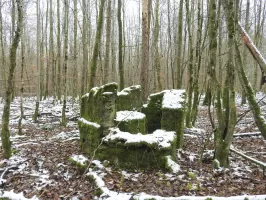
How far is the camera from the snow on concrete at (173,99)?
6.69 m

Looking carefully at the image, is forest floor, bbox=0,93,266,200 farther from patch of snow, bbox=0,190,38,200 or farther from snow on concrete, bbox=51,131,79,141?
snow on concrete, bbox=51,131,79,141

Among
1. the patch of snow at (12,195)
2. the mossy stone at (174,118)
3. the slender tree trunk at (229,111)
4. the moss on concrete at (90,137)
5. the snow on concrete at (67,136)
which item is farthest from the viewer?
the snow on concrete at (67,136)

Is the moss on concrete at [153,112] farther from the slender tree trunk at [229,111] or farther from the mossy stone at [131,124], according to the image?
the slender tree trunk at [229,111]

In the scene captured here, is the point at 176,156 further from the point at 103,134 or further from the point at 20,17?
the point at 20,17

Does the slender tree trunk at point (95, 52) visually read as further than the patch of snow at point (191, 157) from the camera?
Yes

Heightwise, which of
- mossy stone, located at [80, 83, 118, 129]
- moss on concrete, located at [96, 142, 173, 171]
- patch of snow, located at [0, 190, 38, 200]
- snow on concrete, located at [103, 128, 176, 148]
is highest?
mossy stone, located at [80, 83, 118, 129]

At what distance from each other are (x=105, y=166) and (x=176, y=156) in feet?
6.18

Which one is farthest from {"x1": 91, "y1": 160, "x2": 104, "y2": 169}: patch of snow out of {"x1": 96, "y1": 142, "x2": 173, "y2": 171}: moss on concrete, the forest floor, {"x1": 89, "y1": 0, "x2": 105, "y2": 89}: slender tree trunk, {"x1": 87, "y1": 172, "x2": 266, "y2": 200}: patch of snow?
{"x1": 89, "y1": 0, "x2": 105, "y2": 89}: slender tree trunk

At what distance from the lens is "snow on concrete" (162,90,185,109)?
669 cm

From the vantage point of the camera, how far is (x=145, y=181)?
477 centimetres

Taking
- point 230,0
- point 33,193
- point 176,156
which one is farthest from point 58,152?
point 230,0

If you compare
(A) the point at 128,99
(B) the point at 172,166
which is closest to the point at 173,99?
(A) the point at 128,99

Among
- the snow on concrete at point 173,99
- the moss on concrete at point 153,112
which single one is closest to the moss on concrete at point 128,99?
the moss on concrete at point 153,112

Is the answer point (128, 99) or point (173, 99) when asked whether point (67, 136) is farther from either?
point (173, 99)
